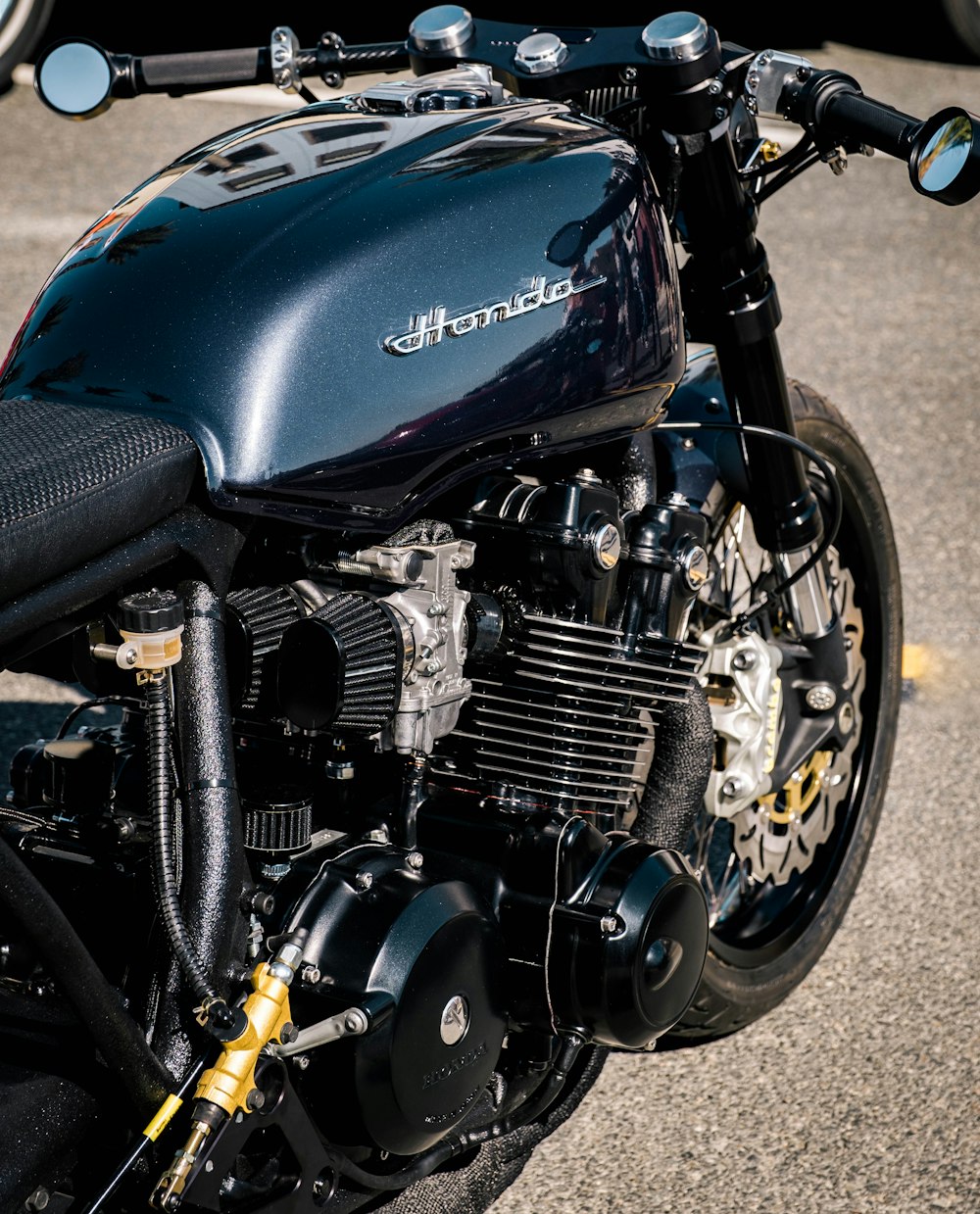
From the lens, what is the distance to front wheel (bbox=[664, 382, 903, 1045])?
2.47 meters

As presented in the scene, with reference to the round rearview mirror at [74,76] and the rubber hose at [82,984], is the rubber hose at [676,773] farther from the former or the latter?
the round rearview mirror at [74,76]

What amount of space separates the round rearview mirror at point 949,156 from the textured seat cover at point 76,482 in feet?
3.13

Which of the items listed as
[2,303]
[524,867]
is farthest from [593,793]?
[2,303]

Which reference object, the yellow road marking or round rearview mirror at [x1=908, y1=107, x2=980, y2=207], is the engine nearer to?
round rearview mirror at [x1=908, y1=107, x2=980, y2=207]

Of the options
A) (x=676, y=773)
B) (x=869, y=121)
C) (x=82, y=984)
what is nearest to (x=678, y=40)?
(x=869, y=121)

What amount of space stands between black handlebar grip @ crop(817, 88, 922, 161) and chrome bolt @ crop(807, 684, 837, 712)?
93 cm

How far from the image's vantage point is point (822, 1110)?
8.13 ft

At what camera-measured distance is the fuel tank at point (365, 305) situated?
1.59m

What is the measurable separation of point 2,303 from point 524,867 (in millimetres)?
4098

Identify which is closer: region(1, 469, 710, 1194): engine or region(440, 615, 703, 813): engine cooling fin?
region(1, 469, 710, 1194): engine

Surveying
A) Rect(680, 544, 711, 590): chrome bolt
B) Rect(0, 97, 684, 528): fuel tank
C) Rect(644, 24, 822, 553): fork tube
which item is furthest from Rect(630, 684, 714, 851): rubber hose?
Rect(0, 97, 684, 528): fuel tank

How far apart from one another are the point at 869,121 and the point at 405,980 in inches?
47.4

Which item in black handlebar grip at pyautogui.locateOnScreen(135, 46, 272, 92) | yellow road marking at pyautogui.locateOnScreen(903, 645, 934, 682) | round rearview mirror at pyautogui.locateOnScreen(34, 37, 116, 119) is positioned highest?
round rearview mirror at pyautogui.locateOnScreen(34, 37, 116, 119)

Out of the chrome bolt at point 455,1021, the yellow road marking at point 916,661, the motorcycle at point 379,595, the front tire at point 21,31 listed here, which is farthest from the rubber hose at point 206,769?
the front tire at point 21,31
